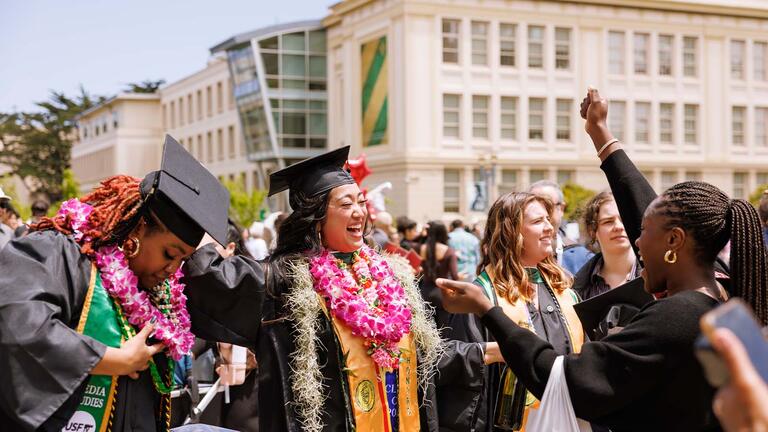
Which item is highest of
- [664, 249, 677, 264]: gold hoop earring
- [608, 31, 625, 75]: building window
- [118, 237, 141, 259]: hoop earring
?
[608, 31, 625, 75]: building window

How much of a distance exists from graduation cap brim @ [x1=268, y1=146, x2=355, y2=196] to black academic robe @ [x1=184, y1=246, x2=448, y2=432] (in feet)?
1.48

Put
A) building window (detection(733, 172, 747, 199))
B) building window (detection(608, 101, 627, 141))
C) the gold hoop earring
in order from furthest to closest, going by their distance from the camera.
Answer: building window (detection(733, 172, 747, 199)) → building window (detection(608, 101, 627, 141)) → the gold hoop earring

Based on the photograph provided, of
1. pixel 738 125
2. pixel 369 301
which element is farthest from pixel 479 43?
pixel 369 301

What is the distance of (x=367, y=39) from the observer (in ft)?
151

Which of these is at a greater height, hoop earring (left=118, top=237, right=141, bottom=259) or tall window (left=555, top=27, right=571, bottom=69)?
tall window (left=555, top=27, right=571, bottom=69)

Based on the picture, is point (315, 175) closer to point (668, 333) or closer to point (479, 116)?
point (668, 333)

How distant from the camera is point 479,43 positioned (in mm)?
45094

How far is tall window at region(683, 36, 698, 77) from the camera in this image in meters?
49.2

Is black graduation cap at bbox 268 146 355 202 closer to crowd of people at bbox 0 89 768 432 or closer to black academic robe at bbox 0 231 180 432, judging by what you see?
crowd of people at bbox 0 89 768 432

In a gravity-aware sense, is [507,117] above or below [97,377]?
above

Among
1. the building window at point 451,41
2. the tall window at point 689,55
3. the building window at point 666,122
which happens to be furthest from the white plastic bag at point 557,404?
the tall window at point 689,55

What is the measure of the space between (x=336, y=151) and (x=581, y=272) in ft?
7.05

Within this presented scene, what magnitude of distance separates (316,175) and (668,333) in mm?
2001

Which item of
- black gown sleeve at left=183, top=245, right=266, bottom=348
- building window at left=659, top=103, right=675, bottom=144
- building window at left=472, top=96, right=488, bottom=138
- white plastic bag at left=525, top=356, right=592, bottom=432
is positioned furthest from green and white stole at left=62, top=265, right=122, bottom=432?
building window at left=659, top=103, right=675, bottom=144
